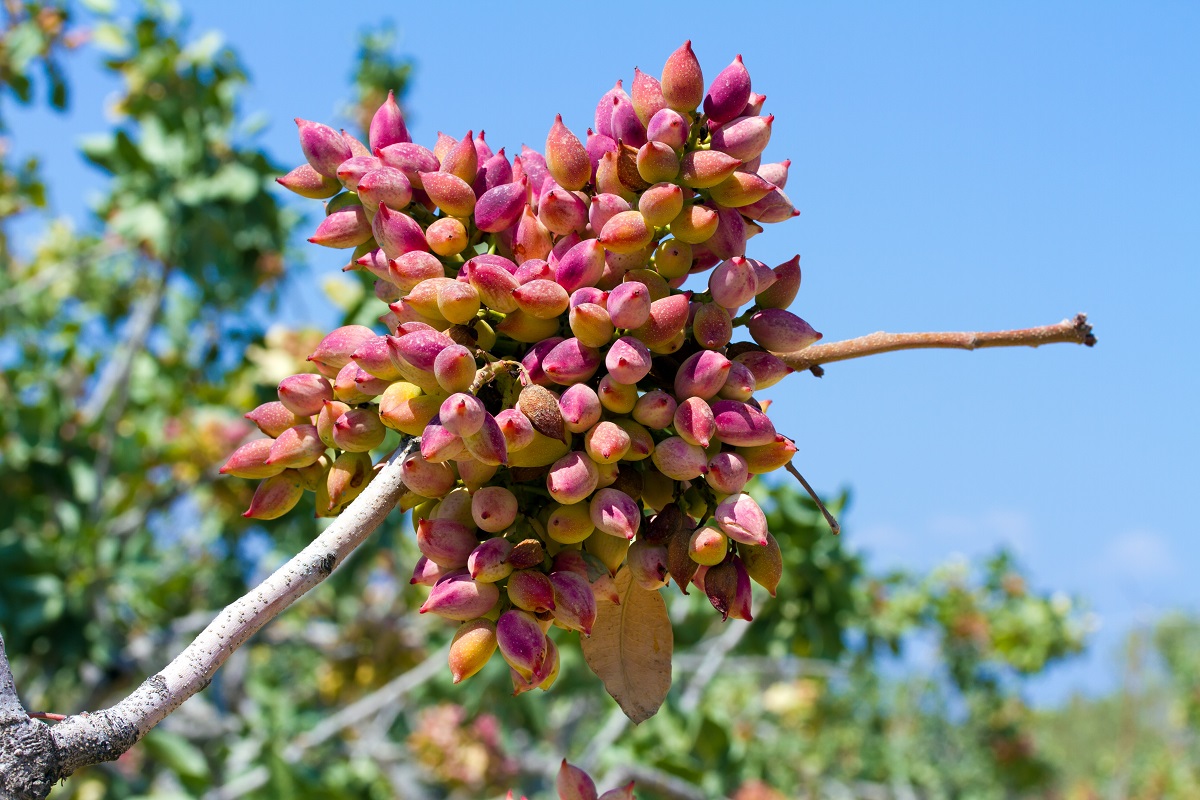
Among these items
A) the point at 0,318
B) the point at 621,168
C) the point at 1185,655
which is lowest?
the point at 0,318

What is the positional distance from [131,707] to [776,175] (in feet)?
2.20

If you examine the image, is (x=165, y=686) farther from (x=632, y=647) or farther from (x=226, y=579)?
(x=226, y=579)

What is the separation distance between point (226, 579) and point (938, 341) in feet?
13.4

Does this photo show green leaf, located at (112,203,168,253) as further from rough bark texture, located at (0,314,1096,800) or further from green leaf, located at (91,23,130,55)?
rough bark texture, located at (0,314,1096,800)

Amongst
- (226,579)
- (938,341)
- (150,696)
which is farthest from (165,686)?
(226,579)

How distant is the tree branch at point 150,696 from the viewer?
0.57 meters

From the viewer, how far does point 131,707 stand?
2.02ft

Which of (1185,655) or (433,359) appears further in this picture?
(1185,655)

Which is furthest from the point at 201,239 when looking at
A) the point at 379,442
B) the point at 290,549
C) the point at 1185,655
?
the point at 1185,655

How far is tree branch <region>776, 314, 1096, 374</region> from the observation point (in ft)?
2.93

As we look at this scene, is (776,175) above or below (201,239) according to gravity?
above

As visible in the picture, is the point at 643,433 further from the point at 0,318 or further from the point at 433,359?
the point at 0,318

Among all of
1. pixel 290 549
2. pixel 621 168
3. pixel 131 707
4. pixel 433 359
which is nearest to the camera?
pixel 131 707

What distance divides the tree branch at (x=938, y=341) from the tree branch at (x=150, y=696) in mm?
425
